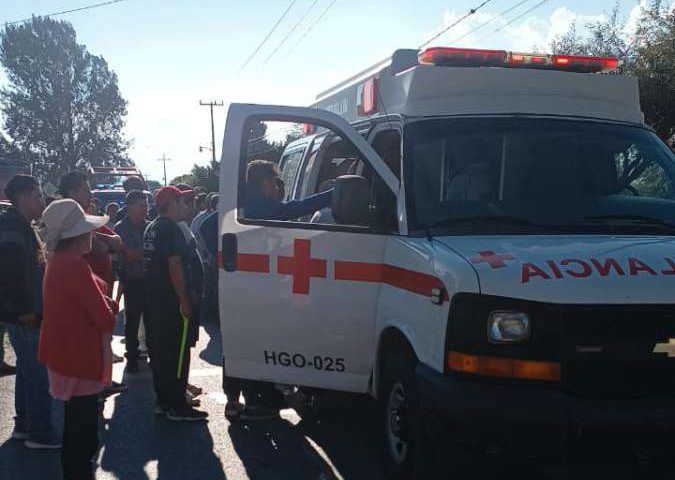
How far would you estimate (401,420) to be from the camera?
4156mm

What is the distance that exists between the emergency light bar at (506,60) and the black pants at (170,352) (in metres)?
2.69

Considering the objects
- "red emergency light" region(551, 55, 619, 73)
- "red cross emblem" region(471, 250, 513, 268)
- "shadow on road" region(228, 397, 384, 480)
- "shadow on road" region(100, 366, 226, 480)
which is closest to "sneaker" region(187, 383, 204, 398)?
"shadow on road" region(100, 366, 226, 480)

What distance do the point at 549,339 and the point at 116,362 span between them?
5813 millimetres

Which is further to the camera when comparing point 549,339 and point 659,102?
point 659,102

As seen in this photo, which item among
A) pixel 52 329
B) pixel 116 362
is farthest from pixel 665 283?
pixel 116 362

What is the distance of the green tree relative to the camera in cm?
6262

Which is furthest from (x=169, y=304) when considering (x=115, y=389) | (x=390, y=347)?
(x=390, y=347)

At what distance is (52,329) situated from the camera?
12.5ft

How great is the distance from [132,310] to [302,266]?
3.66 meters

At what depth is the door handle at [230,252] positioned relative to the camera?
462 centimetres

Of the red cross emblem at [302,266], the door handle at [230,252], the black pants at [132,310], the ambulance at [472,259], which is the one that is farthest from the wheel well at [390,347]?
the black pants at [132,310]

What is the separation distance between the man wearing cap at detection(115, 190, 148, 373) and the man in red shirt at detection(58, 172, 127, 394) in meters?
0.88

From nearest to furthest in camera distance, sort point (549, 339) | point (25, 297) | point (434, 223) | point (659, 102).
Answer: point (549, 339)
point (434, 223)
point (25, 297)
point (659, 102)

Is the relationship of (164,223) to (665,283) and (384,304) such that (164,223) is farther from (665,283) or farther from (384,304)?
(665,283)
